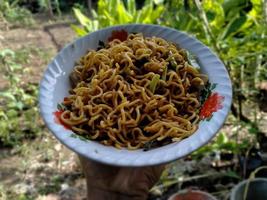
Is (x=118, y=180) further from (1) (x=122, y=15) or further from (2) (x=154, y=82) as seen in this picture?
(1) (x=122, y=15)

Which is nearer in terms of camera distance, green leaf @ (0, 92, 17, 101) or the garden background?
the garden background

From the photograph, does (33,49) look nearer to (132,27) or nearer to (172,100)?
(132,27)

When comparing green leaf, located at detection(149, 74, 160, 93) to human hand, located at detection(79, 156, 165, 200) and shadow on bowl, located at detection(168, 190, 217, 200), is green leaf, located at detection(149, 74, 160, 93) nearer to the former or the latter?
human hand, located at detection(79, 156, 165, 200)

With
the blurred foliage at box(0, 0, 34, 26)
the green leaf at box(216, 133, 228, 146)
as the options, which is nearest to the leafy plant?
the green leaf at box(216, 133, 228, 146)

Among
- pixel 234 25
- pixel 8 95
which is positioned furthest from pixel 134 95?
pixel 8 95

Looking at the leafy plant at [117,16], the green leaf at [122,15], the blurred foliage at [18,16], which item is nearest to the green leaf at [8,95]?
the leafy plant at [117,16]

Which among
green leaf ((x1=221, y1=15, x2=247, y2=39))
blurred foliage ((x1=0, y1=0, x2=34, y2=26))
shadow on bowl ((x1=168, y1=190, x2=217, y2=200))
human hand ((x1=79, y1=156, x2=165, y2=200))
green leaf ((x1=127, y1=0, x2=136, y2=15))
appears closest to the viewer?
human hand ((x1=79, y1=156, x2=165, y2=200))

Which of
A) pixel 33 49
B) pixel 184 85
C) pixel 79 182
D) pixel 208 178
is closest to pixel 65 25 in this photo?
pixel 33 49
